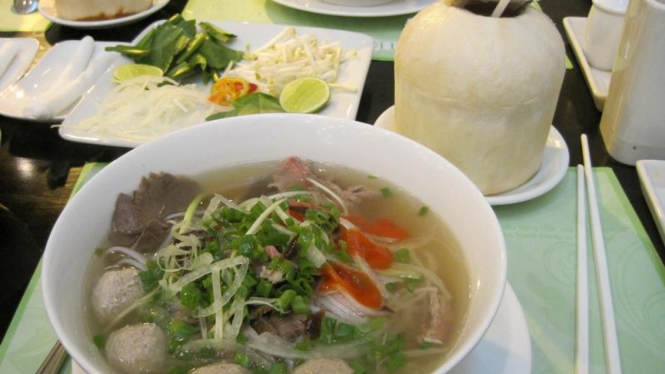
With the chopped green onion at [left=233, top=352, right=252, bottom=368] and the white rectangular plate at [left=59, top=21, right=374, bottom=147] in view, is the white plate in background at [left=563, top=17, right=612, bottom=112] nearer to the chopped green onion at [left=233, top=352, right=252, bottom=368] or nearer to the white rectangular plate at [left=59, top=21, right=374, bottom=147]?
the white rectangular plate at [left=59, top=21, right=374, bottom=147]

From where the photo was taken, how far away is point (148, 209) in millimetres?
1292

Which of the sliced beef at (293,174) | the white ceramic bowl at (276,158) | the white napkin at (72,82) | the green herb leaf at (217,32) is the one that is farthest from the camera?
the green herb leaf at (217,32)

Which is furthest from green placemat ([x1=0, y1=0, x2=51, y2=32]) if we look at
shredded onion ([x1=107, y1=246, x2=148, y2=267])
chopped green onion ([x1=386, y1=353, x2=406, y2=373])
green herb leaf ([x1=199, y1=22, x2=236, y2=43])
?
chopped green onion ([x1=386, y1=353, x2=406, y2=373])

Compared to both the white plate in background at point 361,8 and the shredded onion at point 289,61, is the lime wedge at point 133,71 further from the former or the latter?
the white plate in background at point 361,8

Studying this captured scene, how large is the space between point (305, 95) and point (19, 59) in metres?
1.29

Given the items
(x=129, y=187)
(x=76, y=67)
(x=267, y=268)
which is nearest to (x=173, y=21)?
(x=76, y=67)

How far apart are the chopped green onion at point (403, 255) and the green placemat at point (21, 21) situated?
2.35 m

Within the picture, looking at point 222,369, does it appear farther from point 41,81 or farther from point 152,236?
point 41,81

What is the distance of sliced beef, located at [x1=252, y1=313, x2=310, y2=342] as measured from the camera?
42.4 inches

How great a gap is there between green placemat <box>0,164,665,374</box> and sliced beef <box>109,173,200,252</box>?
0.31 meters

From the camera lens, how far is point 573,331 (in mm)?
1346

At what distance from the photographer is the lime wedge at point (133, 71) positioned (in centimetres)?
232

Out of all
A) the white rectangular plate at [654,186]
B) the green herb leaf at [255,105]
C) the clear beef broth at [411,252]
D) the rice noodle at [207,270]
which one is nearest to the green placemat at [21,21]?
the green herb leaf at [255,105]

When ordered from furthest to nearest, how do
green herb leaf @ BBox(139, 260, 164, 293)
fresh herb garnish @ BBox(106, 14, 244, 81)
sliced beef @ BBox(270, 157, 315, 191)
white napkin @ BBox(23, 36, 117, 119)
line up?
fresh herb garnish @ BBox(106, 14, 244, 81), white napkin @ BBox(23, 36, 117, 119), sliced beef @ BBox(270, 157, 315, 191), green herb leaf @ BBox(139, 260, 164, 293)
